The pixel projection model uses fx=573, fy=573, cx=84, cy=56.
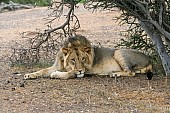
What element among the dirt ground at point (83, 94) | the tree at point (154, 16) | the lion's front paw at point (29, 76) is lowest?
the dirt ground at point (83, 94)

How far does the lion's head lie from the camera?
987 centimetres

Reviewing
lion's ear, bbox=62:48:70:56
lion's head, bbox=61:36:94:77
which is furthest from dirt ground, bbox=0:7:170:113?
lion's ear, bbox=62:48:70:56

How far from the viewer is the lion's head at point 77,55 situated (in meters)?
9.87

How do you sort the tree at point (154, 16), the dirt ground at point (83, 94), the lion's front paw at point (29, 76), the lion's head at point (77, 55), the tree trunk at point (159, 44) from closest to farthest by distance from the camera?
the dirt ground at point (83, 94) < the tree at point (154, 16) < the tree trunk at point (159, 44) < the lion's head at point (77, 55) < the lion's front paw at point (29, 76)

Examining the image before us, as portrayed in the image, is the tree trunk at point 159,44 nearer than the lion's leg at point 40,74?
Yes

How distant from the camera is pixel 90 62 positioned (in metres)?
10.0

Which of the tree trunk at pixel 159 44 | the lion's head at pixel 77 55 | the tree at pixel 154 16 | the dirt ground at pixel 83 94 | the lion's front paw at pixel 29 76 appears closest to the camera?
the dirt ground at pixel 83 94

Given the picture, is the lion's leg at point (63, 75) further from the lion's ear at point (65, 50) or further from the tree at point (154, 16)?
the tree at point (154, 16)

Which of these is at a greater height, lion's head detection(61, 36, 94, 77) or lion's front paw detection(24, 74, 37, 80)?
lion's head detection(61, 36, 94, 77)

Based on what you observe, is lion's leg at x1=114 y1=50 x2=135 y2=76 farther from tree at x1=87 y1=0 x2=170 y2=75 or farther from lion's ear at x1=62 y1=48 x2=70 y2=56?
lion's ear at x1=62 y1=48 x2=70 y2=56

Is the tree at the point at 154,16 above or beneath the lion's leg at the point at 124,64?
above

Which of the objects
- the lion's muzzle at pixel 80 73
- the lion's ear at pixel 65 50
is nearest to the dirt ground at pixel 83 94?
the lion's muzzle at pixel 80 73

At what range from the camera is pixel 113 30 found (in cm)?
2022

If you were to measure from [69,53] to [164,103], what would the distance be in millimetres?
2573
